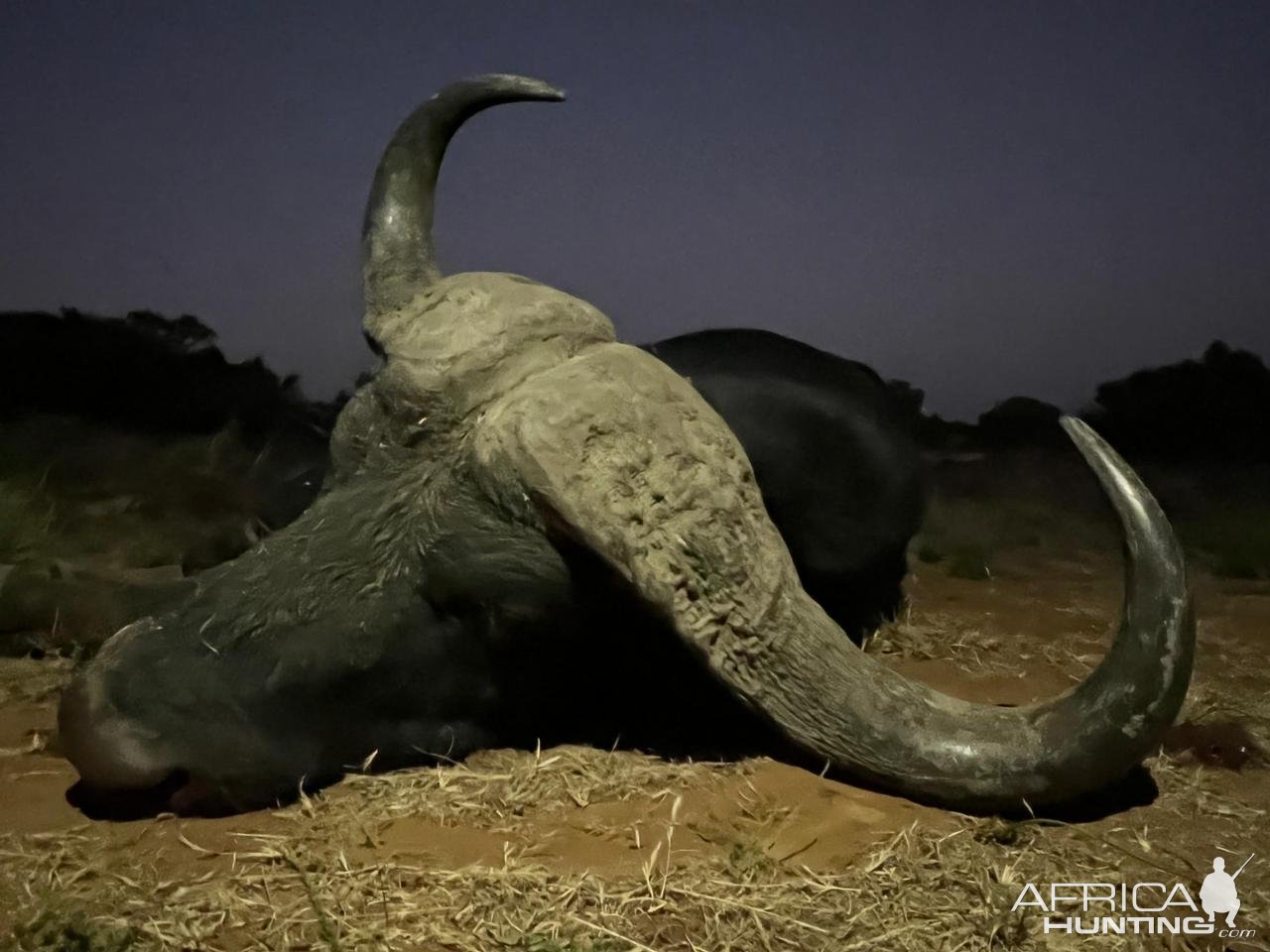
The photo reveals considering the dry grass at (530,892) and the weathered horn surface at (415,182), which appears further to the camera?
the weathered horn surface at (415,182)

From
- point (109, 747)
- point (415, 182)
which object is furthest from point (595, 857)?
point (415, 182)

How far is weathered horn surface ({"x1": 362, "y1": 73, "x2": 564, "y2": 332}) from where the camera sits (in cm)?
302

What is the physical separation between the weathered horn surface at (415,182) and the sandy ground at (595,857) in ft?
4.75

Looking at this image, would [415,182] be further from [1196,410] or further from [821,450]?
[1196,410]

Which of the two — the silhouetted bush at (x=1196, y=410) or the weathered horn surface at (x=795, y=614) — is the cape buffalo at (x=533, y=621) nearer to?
the weathered horn surface at (x=795, y=614)

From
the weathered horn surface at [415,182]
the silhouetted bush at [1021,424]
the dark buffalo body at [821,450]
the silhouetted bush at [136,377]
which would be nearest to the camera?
the dark buffalo body at [821,450]

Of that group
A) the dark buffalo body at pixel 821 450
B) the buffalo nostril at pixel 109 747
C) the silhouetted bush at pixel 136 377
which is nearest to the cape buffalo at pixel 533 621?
the buffalo nostril at pixel 109 747

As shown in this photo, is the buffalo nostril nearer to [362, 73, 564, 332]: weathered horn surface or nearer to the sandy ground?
the sandy ground

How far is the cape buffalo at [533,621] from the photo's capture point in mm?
2168

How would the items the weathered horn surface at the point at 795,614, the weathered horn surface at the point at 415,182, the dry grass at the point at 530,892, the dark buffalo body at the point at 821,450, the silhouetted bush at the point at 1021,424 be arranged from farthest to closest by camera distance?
the silhouetted bush at the point at 1021,424
the weathered horn surface at the point at 415,182
the dark buffalo body at the point at 821,450
the weathered horn surface at the point at 795,614
the dry grass at the point at 530,892

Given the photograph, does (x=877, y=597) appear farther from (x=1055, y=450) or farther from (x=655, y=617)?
(x=1055, y=450)

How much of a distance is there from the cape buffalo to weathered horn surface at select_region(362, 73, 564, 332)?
0.42 m

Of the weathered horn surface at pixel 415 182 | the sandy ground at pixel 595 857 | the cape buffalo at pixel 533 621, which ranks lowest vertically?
the sandy ground at pixel 595 857

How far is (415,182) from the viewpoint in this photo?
3098 millimetres
